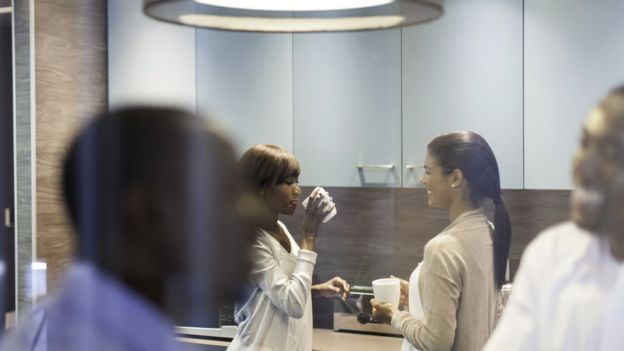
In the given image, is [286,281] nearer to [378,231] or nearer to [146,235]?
[378,231]

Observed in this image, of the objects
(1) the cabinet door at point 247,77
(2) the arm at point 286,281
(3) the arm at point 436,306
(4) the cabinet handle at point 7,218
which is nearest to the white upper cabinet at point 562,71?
(3) the arm at point 436,306

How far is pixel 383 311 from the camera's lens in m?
0.81

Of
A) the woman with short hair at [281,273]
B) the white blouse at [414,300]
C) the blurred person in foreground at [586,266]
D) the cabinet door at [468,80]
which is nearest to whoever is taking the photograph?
the blurred person in foreground at [586,266]

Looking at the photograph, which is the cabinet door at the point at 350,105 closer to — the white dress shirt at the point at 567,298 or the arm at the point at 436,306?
the arm at the point at 436,306

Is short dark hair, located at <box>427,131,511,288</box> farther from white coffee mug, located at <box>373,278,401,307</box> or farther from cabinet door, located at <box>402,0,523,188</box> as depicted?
white coffee mug, located at <box>373,278,401,307</box>

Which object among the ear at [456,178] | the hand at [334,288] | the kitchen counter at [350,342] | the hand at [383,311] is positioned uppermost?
the ear at [456,178]

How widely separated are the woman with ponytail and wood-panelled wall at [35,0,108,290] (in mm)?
351

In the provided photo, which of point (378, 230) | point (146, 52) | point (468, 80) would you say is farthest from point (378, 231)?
point (146, 52)

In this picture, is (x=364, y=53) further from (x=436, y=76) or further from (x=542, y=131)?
(x=542, y=131)

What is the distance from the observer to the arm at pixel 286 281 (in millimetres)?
933

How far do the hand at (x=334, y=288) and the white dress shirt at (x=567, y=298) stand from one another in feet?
1.25

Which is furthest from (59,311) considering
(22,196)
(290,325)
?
(290,325)

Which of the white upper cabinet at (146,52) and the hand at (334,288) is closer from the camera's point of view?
the white upper cabinet at (146,52)

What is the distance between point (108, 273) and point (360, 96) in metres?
0.36
